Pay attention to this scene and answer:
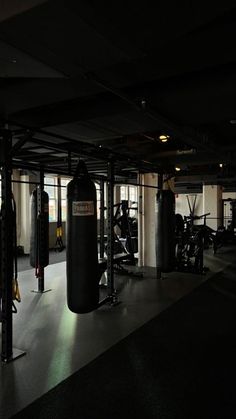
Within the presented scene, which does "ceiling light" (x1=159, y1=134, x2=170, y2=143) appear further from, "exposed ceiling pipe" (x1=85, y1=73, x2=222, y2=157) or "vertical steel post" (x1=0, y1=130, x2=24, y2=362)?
"vertical steel post" (x1=0, y1=130, x2=24, y2=362)

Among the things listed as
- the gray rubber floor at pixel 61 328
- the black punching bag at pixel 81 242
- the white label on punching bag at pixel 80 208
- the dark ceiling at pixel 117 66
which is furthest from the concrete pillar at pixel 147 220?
the white label on punching bag at pixel 80 208

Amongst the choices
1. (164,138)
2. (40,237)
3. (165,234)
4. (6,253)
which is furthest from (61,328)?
(164,138)

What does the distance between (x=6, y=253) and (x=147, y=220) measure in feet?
14.0

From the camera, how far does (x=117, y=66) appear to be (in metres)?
2.03

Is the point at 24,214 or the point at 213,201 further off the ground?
the point at 213,201

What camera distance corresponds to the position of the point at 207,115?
2822mm

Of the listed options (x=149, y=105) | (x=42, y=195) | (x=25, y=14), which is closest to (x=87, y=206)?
(x=149, y=105)

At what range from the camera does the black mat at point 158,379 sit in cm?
206

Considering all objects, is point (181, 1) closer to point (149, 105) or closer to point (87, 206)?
point (149, 105)

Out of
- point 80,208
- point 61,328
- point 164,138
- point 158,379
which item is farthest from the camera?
point 164,138

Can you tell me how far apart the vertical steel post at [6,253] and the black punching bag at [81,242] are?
1.86 feet

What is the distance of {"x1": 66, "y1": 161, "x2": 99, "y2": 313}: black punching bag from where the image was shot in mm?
Answer: 2621

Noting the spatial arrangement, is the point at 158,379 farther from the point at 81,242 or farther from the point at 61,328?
the point at 61,328

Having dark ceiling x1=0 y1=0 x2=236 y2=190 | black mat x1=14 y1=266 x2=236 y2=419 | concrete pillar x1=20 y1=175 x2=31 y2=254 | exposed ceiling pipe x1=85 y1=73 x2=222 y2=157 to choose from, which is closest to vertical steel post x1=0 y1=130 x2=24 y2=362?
dark ceiling x1=0 y1=0 x2=236 y2=190
